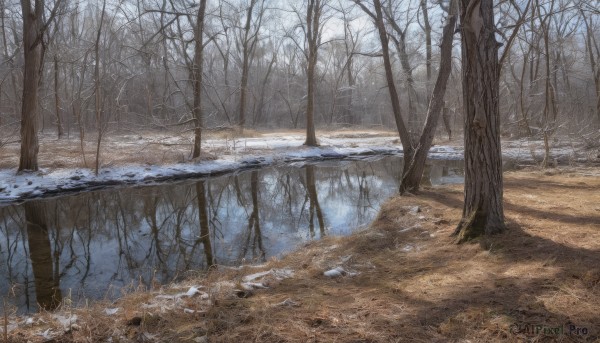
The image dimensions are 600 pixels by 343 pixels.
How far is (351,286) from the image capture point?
14.2 ft

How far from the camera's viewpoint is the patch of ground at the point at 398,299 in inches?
119

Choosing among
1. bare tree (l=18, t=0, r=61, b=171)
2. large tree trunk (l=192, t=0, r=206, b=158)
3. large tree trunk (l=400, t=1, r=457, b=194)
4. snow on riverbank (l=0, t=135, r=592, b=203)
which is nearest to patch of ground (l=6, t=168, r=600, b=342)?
large tree trunk (l=400, t=1, r=457, b=194)

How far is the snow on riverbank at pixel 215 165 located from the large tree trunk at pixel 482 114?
463 inches

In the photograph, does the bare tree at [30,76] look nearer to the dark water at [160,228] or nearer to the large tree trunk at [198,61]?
the dark water at [160,228]

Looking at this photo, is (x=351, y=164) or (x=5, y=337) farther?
(x=351, y=164)

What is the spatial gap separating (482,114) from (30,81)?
13247mm

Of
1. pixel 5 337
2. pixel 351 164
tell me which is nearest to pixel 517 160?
pixel 351 164

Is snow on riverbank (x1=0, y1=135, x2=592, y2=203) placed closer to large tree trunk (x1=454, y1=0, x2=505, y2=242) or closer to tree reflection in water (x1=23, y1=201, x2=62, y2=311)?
tree reflection in water (x1=23, y1=201, x2=62, y2=311)

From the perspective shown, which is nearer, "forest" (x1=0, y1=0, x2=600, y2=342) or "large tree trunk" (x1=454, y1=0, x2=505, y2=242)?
"forest" (x1=0, y1=0, x2=600, y2=342)

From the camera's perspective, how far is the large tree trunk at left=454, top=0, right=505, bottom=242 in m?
4.84

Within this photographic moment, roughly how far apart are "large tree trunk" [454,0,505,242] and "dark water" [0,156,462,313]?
135 inches

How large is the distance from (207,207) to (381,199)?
184 inches

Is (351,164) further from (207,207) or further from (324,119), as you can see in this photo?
(324,119)

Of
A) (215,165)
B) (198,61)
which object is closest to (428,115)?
(198,61)
